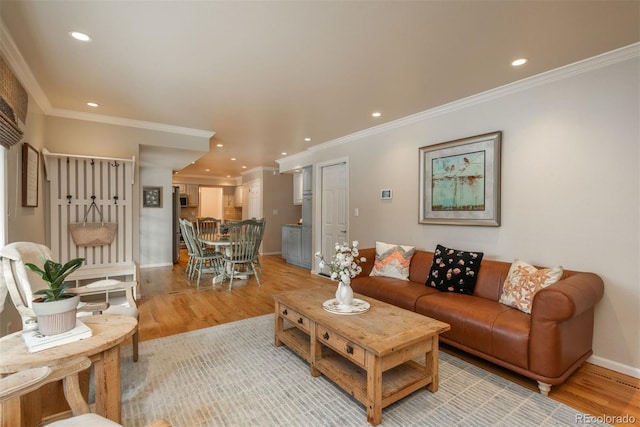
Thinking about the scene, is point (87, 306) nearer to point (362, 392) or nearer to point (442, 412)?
point (362, 392)

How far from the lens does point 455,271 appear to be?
2.82m

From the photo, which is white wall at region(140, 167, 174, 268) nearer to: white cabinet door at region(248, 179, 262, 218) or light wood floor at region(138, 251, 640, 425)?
light wood floor at region(138, 251, 640, 425)

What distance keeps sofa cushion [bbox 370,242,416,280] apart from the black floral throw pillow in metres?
0.35

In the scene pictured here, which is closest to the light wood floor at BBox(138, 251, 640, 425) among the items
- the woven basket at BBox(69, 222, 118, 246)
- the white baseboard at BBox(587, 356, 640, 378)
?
the white baseboard at BBox(587, 356, 640, 378)

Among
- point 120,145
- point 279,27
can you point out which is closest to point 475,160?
point 279,27

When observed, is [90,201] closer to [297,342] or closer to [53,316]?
[53,316]

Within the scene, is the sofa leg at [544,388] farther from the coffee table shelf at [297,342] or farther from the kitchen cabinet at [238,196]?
the kitchen cabinet at [238,196]

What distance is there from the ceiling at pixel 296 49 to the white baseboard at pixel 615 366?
2.39 metres

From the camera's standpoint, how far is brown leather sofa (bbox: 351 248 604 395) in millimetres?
1868

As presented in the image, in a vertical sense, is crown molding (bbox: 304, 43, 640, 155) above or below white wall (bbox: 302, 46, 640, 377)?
above

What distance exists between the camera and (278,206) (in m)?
8.09

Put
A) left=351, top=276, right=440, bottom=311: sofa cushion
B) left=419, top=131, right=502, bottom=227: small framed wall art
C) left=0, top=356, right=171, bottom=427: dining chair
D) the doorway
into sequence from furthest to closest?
the doorway
left=419, top=131, right=502, bottom=227: small framed wall art
left=351, top=276, right=440, bottom=311: sofa cushion
left=0, top=356, right=171, bottom=427: dining chair

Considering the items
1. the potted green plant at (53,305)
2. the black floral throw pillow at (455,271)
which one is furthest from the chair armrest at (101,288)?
the black floral throw pillow at (455,271)

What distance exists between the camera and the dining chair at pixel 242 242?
445 centimetres
